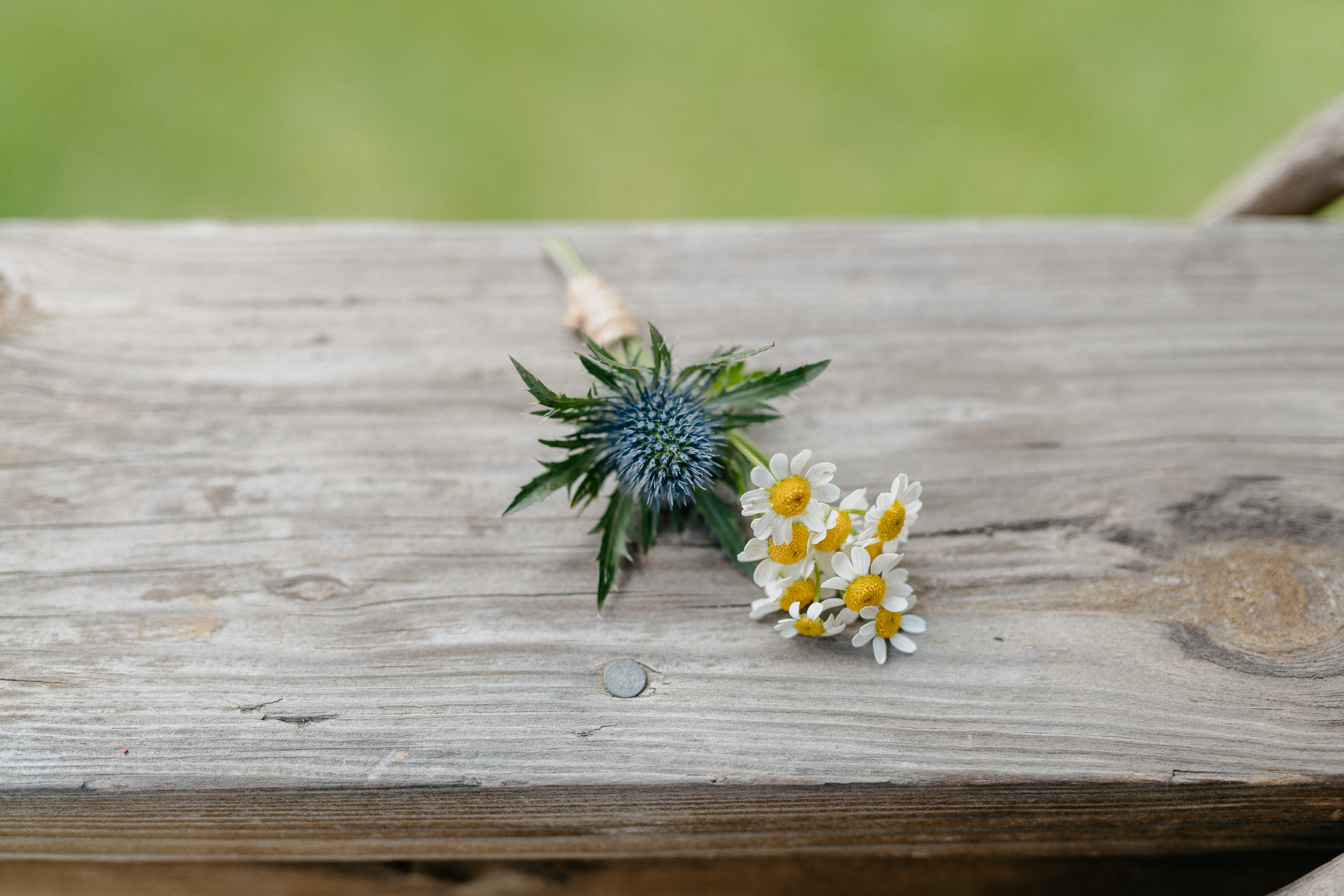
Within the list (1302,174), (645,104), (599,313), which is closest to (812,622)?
(599,313)

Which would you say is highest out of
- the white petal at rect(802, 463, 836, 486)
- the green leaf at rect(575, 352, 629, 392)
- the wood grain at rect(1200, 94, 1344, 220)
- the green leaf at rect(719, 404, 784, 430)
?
the wood grain at rect(1200, 94, 1344, 220)

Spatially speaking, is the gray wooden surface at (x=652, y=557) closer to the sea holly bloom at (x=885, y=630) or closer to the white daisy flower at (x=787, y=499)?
the sea holly bloom at (x=885, y=630)

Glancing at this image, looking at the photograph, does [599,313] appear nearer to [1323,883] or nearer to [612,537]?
[612,537]

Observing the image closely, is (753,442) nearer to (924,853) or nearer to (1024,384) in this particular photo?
(1024,384)

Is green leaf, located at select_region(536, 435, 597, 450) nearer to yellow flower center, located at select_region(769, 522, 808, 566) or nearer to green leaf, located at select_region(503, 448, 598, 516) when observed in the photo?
green leaf, located at select_region(503, 448, 598, 516)

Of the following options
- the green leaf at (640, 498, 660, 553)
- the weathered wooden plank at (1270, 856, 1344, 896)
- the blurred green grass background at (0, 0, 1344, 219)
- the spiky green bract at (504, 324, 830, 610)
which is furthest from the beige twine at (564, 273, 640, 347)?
the blurred green grass background at (0, 0, 1344, 219)

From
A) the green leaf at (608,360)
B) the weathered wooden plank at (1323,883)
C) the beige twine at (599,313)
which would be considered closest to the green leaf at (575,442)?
the green leaf at (608,360)
